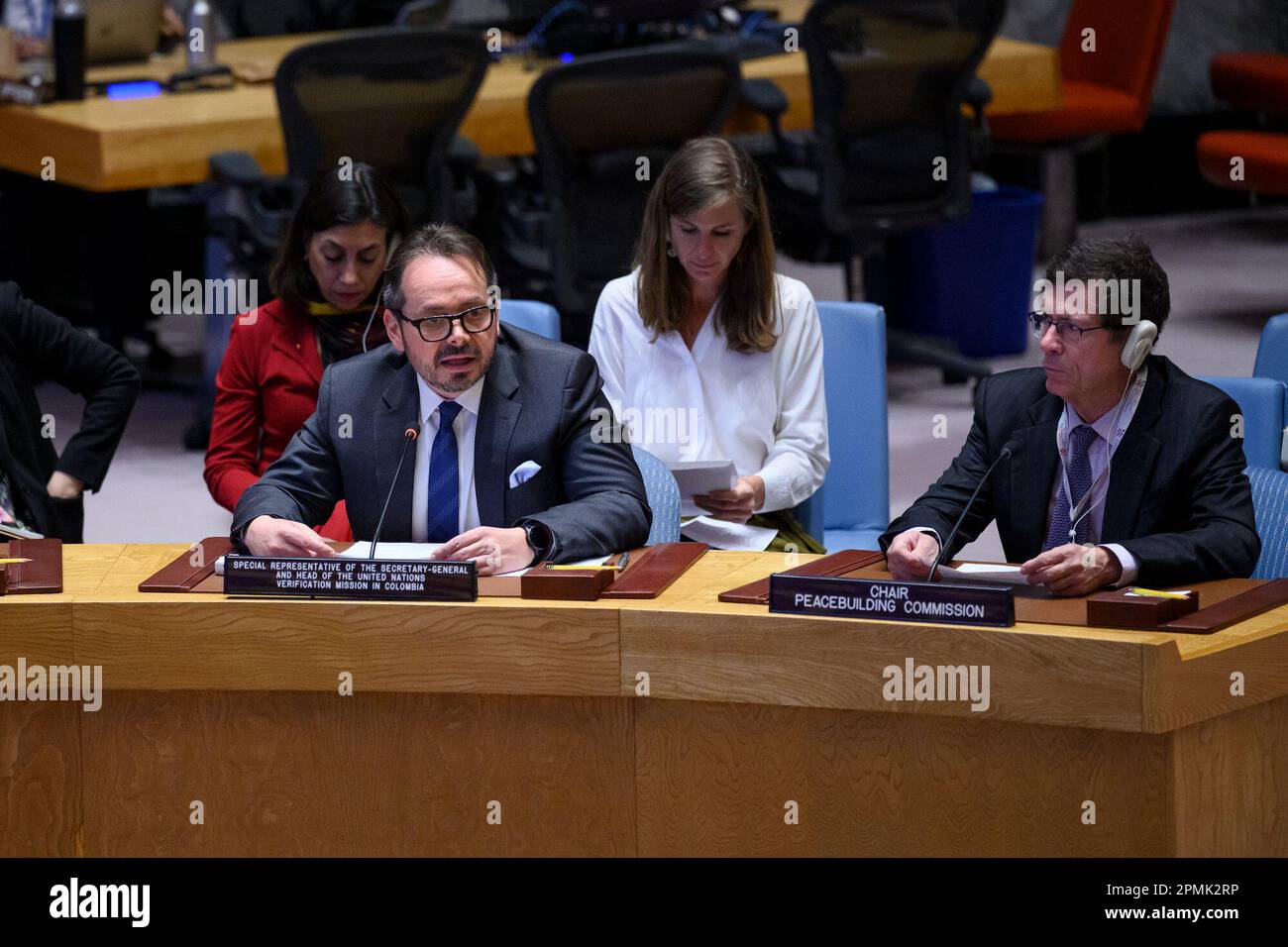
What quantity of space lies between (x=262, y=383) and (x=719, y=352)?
2.87 ft

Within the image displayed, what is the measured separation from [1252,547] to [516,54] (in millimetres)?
4383

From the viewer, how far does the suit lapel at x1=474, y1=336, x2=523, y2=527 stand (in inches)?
119

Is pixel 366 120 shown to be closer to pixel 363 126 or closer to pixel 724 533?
pixel 363 126

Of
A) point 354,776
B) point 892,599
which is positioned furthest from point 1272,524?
point 354,776

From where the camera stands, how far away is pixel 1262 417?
128 inches

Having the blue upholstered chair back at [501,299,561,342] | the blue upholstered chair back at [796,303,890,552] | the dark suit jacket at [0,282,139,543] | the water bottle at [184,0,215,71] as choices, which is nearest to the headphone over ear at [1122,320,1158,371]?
the blue upholstered chair back at [796,303,890,552]

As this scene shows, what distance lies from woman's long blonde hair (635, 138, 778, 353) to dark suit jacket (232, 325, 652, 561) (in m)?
0.62

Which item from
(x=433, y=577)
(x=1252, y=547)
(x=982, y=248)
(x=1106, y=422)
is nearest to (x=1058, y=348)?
(x=1106, y=422)

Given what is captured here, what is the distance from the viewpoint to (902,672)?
2.47 m

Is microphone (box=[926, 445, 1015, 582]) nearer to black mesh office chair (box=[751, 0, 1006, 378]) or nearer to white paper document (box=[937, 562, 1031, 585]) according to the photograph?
white paper document (box=[937, 562, 1031, 585])

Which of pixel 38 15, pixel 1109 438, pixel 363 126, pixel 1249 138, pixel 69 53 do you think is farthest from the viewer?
pixel 1249 138

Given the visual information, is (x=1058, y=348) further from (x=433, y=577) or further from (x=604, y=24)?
(x=604, y=24)

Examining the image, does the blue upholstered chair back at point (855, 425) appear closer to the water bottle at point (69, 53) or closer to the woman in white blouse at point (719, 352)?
the woman in white blouse at point (719, 352)
